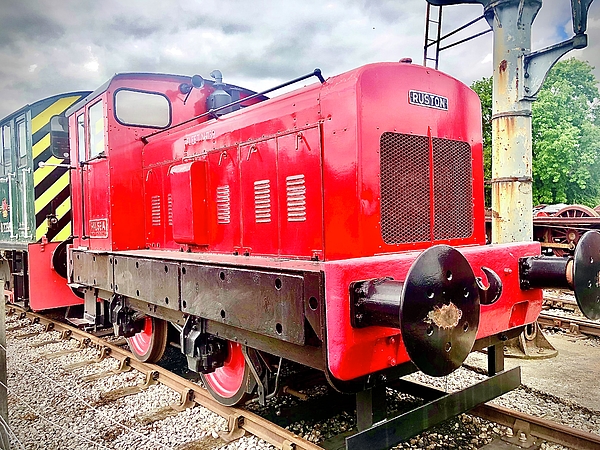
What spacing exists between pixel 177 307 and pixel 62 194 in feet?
15.9

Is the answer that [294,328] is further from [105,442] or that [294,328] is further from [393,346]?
[105,442]

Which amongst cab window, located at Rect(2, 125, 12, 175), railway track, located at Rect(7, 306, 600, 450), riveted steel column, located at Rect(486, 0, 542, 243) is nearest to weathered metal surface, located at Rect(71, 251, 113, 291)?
railway track, located at Rect(7, 306, 600, 450)

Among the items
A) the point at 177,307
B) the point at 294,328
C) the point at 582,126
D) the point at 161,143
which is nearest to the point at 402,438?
the point at 294,328

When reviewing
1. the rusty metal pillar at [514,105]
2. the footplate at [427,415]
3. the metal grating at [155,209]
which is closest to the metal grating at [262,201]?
the footplate at [427,415]

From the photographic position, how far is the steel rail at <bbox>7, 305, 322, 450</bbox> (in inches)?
126

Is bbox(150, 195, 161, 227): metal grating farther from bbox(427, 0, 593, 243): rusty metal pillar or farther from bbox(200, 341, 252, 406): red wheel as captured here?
bbox(427, 0, 593, 243): rusty metal pillar

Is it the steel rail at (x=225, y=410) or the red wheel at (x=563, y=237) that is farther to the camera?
the red wheel at (x=563, y=237)

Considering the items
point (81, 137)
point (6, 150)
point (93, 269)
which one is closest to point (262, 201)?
point (93, 269)

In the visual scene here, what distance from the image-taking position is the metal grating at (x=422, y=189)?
3.03 meters

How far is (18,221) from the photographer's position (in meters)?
8.16

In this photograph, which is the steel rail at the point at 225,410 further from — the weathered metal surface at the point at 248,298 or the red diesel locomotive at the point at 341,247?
the weathered metal surface at the point at 248,298

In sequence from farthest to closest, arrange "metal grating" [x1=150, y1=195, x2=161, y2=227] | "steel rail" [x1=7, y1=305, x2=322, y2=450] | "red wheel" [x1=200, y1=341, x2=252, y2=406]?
"metal grating" [x1=150, y1=195, x2=161, y2=227] → "red wheel" [x1=200, y1=341, x2=252, y2=406] → "steel rail" [x1=7, y1=305, x2=322, y2=450]

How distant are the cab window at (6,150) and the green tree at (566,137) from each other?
708 inches

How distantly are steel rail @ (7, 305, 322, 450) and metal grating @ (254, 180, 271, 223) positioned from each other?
4.91 ft
